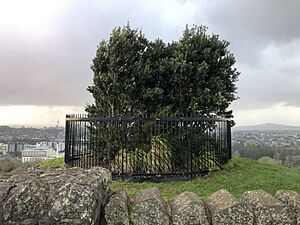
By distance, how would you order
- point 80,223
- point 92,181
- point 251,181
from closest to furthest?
point 80,223, point 92,181, point 251,181

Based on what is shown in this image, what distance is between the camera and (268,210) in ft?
11.7

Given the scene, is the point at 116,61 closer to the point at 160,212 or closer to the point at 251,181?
the point at 251,181

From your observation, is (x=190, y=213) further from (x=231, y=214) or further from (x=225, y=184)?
(x=225, y=184)

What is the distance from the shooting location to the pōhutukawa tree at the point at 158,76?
37.5ft

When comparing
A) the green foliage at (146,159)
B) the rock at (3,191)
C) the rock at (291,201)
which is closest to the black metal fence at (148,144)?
the green foliage at (146,159)

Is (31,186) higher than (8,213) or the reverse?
higher

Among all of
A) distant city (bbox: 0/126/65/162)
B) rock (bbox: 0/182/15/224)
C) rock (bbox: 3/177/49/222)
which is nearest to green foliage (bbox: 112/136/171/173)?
distant city (bbox: 0/126/65/162)

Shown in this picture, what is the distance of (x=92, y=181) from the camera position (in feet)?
11.1

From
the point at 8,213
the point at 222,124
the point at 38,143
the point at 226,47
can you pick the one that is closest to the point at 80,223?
the point at 8,213

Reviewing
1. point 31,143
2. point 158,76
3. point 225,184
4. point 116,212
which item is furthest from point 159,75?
point 116,212

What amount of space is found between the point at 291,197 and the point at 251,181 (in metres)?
5.23

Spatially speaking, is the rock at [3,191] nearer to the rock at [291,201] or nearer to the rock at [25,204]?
the rock at [25,204]

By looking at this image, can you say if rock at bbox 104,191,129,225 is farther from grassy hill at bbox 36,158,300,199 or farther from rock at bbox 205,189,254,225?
grassy hill at bbox 36,158,300,199

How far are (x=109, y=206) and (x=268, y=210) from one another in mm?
1782
